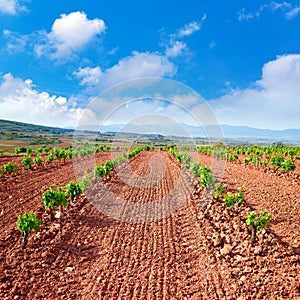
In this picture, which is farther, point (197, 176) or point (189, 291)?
point (197, 176)

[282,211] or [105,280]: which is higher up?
[282,211]

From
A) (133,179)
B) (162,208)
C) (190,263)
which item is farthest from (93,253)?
(133,179)

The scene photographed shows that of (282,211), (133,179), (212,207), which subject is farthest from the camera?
(133,179)

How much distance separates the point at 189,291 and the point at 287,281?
1797mm

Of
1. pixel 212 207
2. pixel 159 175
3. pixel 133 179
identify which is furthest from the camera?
pixel 159 175

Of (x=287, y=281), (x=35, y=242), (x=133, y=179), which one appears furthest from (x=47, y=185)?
(x=287, y=281)

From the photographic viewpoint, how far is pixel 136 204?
11.2m

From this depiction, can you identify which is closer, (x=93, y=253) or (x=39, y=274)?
(x=39, y=274)

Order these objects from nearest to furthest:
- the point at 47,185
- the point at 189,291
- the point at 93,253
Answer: the point at 189,291 < the point at 93,253 < the point at 47,185

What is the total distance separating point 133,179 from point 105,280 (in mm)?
10625

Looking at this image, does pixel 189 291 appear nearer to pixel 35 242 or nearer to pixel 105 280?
pixel 105 280

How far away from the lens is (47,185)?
14.0 m

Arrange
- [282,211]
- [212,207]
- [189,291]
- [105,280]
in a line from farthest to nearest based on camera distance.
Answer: [212,207] < [282,211] < [105,280] < [189,291]

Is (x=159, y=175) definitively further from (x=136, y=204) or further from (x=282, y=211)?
(x=282, y=211)
